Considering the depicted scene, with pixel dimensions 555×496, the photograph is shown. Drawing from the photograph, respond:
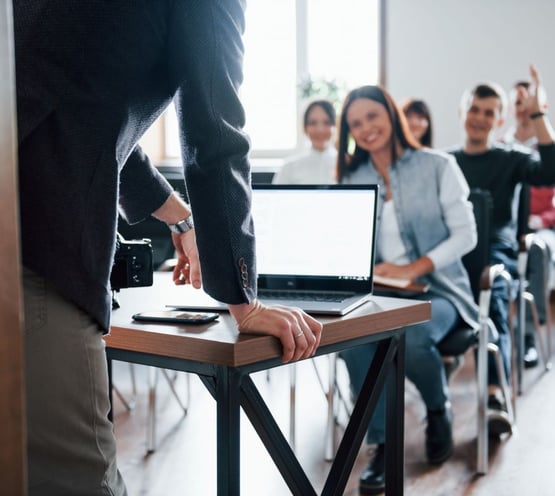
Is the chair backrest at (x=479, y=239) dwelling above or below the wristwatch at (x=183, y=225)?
below

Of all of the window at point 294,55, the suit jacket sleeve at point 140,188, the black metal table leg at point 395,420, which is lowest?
the black metal table leg at point 395,420

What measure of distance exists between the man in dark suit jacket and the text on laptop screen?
2.39 ft

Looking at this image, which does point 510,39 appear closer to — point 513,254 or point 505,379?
point 513,254

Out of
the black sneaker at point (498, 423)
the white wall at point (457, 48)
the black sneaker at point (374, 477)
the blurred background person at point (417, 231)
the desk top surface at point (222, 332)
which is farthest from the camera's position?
the white wall at point (457, 48)

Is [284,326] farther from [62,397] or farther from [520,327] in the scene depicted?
[520,327]

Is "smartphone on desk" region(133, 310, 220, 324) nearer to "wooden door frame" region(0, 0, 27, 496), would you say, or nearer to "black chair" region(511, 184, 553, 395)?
"wooden door frame" region(0, 0, 27, 496)

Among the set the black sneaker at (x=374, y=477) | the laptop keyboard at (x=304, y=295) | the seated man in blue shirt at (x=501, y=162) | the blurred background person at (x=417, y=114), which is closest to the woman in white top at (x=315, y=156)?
the blurred background person at (x=417, y=114)

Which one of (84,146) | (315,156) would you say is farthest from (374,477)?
(315,156)

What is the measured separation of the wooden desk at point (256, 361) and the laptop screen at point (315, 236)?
0.22m

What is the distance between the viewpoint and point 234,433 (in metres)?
1.20

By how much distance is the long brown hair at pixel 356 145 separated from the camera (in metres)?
2.90

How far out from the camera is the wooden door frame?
1.83ft

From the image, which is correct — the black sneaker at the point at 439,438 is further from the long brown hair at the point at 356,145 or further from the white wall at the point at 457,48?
the white wall at the point at 457,48

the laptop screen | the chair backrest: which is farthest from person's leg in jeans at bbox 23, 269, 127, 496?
the chair backrest
